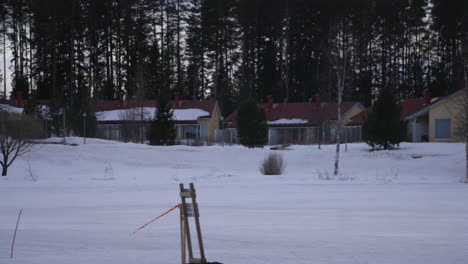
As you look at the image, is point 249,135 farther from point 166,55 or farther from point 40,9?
point 40,9

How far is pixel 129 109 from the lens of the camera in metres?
48.3

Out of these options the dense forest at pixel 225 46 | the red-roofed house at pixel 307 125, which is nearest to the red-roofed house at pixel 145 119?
the red-roofed house at pixel 307 125

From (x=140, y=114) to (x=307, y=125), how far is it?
14.3 metres

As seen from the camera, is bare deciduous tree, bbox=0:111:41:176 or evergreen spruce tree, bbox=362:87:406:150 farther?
evergreen spruce tree, bbox=362:87:406:150

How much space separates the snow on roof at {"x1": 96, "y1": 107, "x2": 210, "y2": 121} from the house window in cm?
2056

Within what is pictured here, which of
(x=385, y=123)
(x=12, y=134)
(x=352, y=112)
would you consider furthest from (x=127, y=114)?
(x=385, y=123)

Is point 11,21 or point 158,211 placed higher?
point 11,21

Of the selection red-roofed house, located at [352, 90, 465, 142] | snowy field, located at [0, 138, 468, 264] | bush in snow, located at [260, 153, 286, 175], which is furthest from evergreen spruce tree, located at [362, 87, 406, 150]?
bush in snow, located at [260, 153, 286, 175]

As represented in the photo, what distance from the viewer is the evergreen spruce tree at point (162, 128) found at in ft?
136

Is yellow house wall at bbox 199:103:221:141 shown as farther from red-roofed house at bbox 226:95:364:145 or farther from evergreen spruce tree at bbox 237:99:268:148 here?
evergreen spruce tree at bbox 237:99:268:148

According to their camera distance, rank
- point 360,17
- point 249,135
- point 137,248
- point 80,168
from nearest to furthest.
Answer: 1. point 137,248
2. point 80,168
3. point 249,135
4. point 360,17

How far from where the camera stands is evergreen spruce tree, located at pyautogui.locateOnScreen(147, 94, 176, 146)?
41469mm

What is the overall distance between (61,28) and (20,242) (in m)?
58.0

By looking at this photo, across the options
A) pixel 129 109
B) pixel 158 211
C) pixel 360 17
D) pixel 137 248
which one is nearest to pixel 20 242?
pixel 137 248
